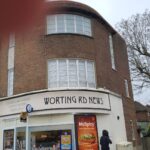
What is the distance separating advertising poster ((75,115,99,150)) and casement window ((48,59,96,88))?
2054mm

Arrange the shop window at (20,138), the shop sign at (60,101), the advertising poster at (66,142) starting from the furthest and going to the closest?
the shop window at (20,138) < the shop sign at (60,101) < the advertising poster at (66,142)

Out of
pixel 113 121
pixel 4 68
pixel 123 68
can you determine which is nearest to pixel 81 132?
pixel 113 121

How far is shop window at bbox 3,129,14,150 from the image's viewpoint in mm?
17597

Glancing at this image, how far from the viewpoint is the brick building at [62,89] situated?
16234 mm

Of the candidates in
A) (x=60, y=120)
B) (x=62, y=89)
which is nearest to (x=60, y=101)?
(x=62, y=89)

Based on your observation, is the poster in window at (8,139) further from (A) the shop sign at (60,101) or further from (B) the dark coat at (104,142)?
(B) the dark coat at (104,142)

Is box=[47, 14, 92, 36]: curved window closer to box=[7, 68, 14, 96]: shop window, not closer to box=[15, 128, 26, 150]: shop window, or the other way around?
box=[7, 68, 14, 96]: shop window

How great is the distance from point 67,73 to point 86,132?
3663 mm

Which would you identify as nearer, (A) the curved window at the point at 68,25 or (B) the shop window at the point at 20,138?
(B) the shop window at the point at 20,138

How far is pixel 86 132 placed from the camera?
53.7 feet

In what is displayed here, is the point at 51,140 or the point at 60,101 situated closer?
the point at 60,101

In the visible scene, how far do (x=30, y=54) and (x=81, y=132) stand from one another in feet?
19.0

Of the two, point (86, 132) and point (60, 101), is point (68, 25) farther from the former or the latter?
point (86, 132)

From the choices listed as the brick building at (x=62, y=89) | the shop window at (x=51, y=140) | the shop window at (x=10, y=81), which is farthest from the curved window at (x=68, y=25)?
the shop window at (x=51, y=140)
